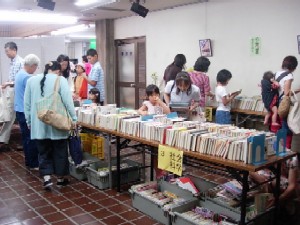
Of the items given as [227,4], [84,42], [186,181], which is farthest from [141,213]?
[84,42]

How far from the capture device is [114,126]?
395 centimetres

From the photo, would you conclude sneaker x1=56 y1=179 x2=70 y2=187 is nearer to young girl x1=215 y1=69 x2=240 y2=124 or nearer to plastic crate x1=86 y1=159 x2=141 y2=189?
plastic crate x1=86 y1=159 x2=141 y2=189

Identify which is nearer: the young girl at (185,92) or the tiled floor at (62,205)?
the tiled floor at (62,205)

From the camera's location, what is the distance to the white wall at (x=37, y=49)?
24.1 feet

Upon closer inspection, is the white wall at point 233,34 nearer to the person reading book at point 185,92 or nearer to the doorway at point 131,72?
the doorway at point 131,72

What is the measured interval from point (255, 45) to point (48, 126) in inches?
149

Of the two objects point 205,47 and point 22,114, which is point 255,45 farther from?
point 22,114

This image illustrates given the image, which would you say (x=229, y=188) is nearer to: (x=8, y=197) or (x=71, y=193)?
(x=71, y=193)

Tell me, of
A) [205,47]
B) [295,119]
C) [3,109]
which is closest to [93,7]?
[205,47]

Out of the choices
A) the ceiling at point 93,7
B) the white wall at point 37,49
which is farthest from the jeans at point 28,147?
the white wall at point 37,49

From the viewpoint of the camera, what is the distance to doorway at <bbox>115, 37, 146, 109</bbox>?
845cm

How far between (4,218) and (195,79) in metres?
3.28

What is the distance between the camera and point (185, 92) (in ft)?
14.1

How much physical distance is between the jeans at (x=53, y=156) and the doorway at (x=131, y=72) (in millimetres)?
4248
